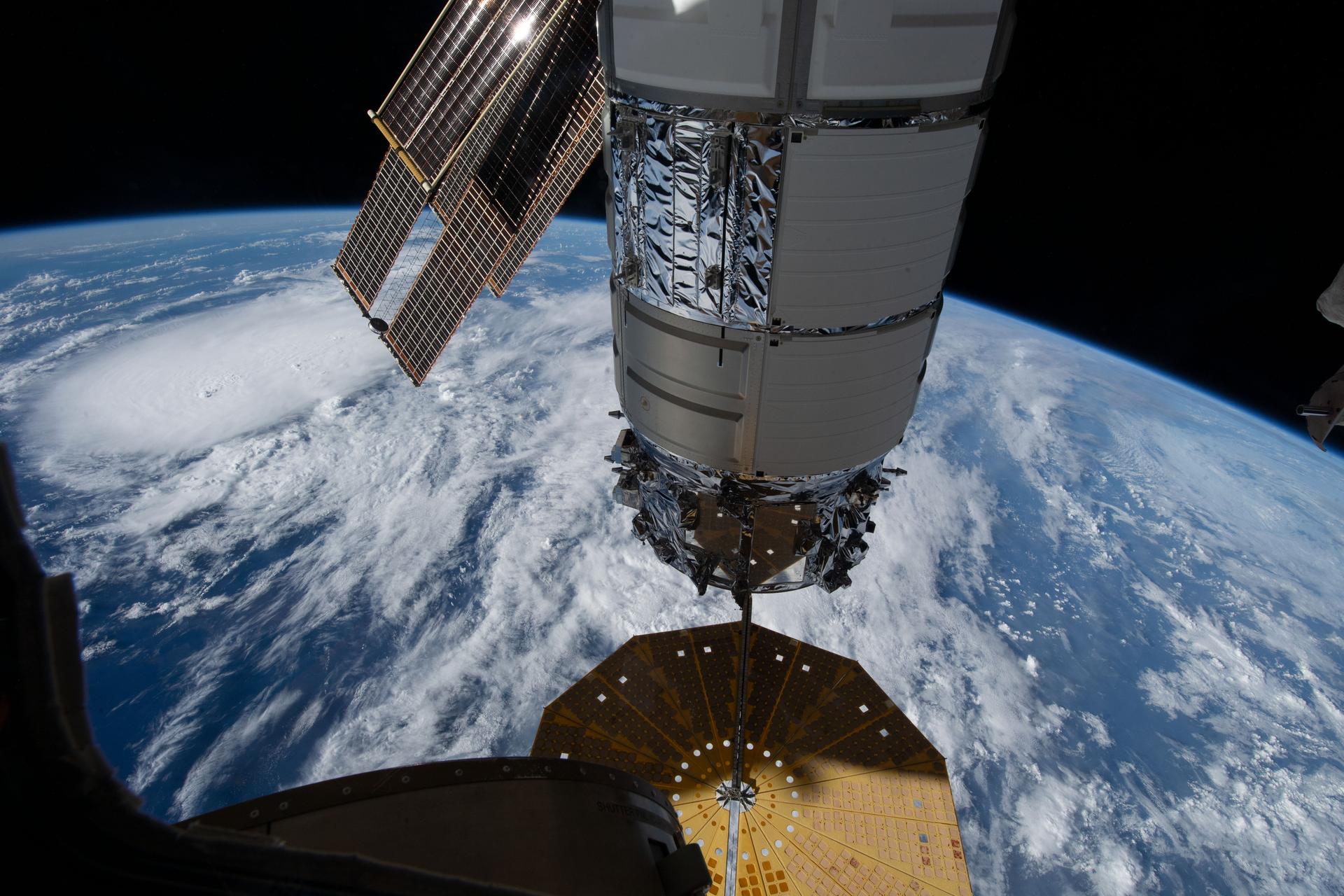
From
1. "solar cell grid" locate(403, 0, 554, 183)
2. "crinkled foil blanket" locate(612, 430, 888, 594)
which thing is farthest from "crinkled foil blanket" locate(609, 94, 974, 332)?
"solar cell grid" locate(403, 0, 554, 183)

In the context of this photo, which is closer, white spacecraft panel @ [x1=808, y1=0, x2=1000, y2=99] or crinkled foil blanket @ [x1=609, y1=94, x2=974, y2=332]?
white spacecraft panel @ [x1=808, y1=0, x2=1000, y2=99]

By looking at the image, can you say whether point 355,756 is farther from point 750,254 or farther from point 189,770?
point 750,254

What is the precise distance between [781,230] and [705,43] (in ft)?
2.89

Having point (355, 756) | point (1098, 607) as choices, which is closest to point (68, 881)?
point (355, 756)

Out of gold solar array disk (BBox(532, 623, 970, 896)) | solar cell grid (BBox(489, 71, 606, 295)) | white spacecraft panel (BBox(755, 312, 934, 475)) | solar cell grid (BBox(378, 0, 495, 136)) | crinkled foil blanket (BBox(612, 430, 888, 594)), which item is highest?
solar cell grid (BBox(378, 0, 495, 136))

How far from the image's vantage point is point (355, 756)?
9.69 metres

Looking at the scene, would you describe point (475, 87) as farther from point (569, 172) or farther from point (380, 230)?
point (380, 230)

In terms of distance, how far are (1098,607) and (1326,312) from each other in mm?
11548

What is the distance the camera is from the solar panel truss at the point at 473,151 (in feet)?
17.1

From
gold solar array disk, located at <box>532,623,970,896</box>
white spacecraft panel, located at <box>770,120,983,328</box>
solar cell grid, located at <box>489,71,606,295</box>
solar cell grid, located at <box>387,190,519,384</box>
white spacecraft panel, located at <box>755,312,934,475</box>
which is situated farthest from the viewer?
solar cell grid, located at <box>387,190,519,384</box>

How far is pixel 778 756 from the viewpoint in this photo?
16.0ft

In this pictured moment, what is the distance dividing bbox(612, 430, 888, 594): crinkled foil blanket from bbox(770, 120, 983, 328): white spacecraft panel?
1.18 metres

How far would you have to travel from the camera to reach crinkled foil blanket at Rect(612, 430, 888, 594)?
3.88 meters

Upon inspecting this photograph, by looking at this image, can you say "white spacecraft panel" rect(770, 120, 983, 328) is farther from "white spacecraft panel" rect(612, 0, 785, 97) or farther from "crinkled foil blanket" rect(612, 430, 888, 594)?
"crinkled foil blanket" rect(612, 430, 888, 594)
